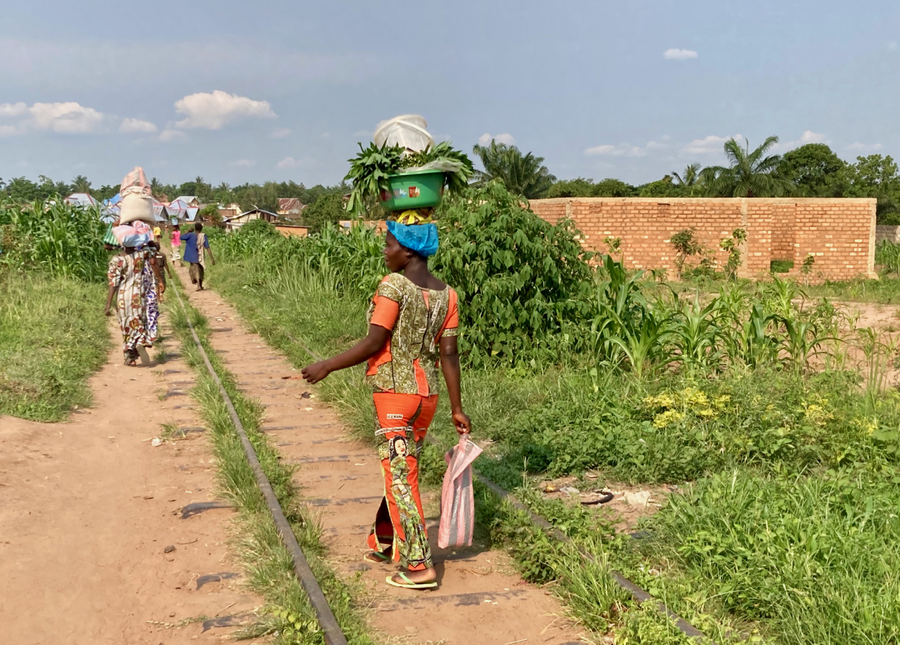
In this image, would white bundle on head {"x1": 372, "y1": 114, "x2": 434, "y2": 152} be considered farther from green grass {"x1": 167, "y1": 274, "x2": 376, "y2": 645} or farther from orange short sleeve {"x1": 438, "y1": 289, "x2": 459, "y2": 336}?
green grass {"x1": 167, "y1": 274, "x2": 376, "y2": 645}

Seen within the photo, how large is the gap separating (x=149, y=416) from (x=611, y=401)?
4731 mm

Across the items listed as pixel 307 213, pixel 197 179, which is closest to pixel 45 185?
pixel 307 213

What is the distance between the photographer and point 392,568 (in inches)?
184

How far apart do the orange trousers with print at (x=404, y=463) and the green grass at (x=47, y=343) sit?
4.77 meters

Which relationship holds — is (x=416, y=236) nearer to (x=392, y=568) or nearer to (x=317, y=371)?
(x=317, y=371)

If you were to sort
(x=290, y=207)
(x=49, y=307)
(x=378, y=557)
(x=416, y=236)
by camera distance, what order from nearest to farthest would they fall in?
(x=416, y=236)
(x=378, y=557)
(x=49, y=307)
(x=290, y=207)

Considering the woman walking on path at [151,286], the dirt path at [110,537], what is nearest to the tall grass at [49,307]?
the dirt path at [110,537]

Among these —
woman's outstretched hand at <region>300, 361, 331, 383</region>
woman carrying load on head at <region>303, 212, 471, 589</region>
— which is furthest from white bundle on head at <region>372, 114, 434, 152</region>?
woman's outstretched hand at <region>300, 361, 331, 383</region>

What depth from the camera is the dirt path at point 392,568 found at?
395cm

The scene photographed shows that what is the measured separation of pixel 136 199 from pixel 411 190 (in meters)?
7.18

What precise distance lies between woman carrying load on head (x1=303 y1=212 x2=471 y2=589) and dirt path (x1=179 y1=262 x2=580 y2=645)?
22 centimetres

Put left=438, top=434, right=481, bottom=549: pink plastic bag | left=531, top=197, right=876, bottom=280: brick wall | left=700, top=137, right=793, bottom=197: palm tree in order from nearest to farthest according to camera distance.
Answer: left=438, top=434, right=481, bottom=549: pink plastic bag → left=531, top=197, right=876, bottom=280: brick wall → left=700, top=137, right=793, bottom=197: palm tree

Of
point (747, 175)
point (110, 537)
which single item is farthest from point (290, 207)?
point (110, 537)

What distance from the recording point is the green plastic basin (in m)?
4.49
